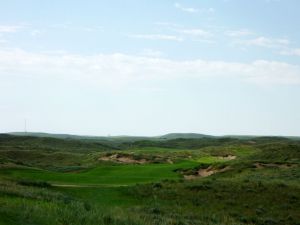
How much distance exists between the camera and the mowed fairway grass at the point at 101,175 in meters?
38.4

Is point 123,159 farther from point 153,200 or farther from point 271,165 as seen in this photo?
point 153,200

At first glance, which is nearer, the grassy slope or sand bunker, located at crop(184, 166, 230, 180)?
the grassy slope

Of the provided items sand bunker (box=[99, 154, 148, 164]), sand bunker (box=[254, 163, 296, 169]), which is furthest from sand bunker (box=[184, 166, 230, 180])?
sand bunker (box=[99, 154, 148, 164])

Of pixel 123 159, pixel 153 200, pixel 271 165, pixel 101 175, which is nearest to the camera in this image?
pixel 153 200

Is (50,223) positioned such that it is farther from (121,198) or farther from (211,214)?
(121,198)

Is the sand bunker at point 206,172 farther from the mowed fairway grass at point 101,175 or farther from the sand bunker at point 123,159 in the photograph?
the sand bunker at point 123,159

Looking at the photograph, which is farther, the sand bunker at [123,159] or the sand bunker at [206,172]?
the sand bunker at [123,159]

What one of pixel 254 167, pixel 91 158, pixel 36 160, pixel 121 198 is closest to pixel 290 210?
pixel 121 198

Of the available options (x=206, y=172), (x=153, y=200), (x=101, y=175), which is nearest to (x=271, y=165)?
→ (x=206, y=172)

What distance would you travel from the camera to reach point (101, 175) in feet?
143

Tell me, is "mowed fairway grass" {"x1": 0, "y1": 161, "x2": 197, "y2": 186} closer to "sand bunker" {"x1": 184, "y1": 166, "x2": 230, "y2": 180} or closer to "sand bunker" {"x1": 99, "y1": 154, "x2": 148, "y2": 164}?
"sand bunker" {"x1": 184, "y1": 166, "x2": 230, "y2": 180}

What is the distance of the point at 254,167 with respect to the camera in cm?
4428

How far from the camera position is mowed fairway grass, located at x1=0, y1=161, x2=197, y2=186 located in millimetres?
38375

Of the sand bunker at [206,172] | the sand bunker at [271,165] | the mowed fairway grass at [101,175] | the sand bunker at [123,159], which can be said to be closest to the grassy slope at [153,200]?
the mowed fairway grass at [101,175]
